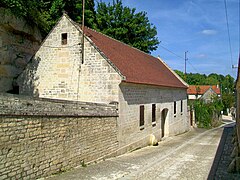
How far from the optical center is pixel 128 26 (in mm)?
30922

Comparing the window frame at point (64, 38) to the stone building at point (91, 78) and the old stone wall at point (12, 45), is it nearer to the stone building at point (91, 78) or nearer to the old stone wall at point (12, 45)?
the stone building at point (91, 78)

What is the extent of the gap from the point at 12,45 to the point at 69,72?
534cm

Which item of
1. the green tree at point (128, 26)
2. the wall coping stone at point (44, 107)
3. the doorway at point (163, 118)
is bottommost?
the doorway at point (163, 118)

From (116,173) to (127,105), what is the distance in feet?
16.2

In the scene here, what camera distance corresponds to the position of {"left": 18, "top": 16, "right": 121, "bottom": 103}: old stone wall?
43.8 ft

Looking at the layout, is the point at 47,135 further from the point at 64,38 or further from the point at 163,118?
the point at 163,118

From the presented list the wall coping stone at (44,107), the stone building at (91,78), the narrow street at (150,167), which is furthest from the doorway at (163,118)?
the wall coping stone at (44,107)

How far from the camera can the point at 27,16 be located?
17.5 m

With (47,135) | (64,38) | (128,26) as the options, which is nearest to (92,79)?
(64,38)

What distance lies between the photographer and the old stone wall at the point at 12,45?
16.0 meters

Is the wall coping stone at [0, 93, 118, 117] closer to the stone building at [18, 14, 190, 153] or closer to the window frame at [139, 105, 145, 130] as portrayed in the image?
the stone building at [18, 14, 190, 153]

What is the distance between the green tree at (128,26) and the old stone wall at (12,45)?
13.5 metres

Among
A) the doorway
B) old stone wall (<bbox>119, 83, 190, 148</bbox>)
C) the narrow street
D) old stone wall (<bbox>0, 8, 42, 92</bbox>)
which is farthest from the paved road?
old stone wall (<bbox>0, 8, 42, 92</bbox>)

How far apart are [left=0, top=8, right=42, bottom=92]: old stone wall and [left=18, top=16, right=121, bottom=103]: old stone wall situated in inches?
56.1
